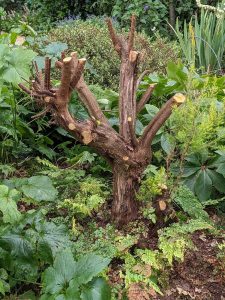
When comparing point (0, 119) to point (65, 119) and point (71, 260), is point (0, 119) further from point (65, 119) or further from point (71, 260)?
point (71, 260)

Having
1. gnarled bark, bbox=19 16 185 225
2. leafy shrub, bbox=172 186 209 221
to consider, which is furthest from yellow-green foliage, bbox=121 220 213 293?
gnarled bark, bbox=19 16 185 225

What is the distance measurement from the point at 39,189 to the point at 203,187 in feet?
3.38

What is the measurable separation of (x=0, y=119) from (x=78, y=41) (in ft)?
7.37

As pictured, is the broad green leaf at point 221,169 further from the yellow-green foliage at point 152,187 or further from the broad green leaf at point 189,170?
the yellow-green foliage at point 152,187

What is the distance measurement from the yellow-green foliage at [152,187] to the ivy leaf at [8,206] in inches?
25.8

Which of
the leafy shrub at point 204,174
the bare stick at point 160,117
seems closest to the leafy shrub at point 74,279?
the bare stick at point 160,117

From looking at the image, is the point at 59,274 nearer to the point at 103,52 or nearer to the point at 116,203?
the point at 116,203

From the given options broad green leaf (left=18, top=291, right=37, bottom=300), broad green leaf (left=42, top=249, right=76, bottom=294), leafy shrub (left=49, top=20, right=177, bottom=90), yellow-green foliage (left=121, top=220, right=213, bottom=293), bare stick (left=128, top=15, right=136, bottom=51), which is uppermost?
bare stick (left=128, top=15, right=136, bottom=51)

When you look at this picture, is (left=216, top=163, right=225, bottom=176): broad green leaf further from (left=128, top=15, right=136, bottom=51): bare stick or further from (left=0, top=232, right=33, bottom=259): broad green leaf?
(left=0, top=232, right=33, bottom=259): broad green leaf

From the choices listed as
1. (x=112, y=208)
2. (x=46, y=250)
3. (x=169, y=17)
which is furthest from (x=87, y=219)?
(x=169, y=17)

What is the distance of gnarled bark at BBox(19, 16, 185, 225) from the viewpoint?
2477 mm

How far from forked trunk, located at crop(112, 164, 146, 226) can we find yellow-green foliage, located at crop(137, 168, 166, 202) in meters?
0.04

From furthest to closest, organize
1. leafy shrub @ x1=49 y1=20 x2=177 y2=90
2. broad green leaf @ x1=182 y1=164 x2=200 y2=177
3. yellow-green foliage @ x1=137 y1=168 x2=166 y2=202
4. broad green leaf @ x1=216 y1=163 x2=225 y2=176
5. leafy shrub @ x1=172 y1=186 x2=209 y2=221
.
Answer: leafy shrub @ x1=49 y1=20 x2=177 y2=90 → broad green leaf @ x1=182 y1=164 x2=200 y2=177 → broad green leaf @ x1=216 y1=163 x2=225 y2=176 → leafy shrub @ x1=172 y1=186 x2=209 y2=221 → yellow-green foliage @ x1=137 y1=168 x2=166 y2=202

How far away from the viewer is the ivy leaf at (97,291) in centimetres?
208
